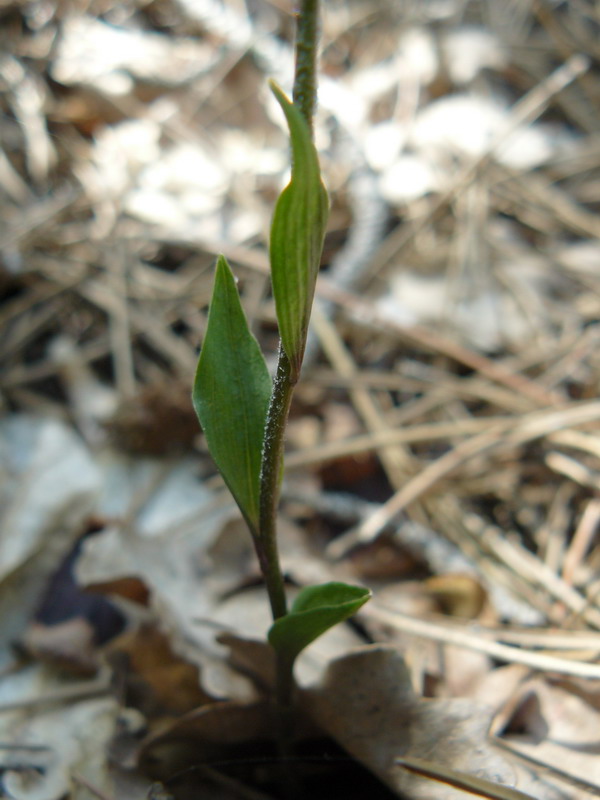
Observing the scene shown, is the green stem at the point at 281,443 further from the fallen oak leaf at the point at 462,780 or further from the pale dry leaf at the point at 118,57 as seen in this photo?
the pale dry leaf at the point at 118,57

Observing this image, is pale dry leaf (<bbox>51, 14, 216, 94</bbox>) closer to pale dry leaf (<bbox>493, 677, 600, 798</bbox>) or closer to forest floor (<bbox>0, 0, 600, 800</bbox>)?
forest floor (<bbox>0, 0, 600, 800</bbox>)

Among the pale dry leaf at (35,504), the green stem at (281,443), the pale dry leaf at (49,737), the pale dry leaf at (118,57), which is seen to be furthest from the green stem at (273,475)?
the pale dry leaf at (118,57)

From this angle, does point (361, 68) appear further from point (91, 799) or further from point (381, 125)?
point (91, 799)

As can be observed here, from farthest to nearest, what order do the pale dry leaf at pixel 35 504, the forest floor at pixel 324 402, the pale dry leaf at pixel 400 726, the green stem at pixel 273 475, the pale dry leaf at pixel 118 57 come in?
the pale dry leaf at pixel 118 57 → the pale dry leaf at pixel 35 504 → the forest floor at pixel 324 402 → the pale dry leaf at pixel 400 726 → the green stem at pixel 273 475

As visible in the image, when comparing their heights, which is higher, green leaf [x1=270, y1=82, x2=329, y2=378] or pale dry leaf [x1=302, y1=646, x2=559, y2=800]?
green leaf [x1=270, y1=82, x2=329, y2=378]

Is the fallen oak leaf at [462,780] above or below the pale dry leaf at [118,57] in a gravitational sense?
below

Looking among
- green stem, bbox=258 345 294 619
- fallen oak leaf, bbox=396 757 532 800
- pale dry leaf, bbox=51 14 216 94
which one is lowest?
fallen oak leaf, bbox=396 757 532 800

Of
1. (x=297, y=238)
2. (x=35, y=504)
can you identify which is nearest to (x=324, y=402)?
(x=35, y=504)

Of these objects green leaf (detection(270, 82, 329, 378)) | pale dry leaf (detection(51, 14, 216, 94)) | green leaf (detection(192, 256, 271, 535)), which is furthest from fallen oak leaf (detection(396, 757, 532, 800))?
pale dry leaf (detection(51, 14, 216, 94))
